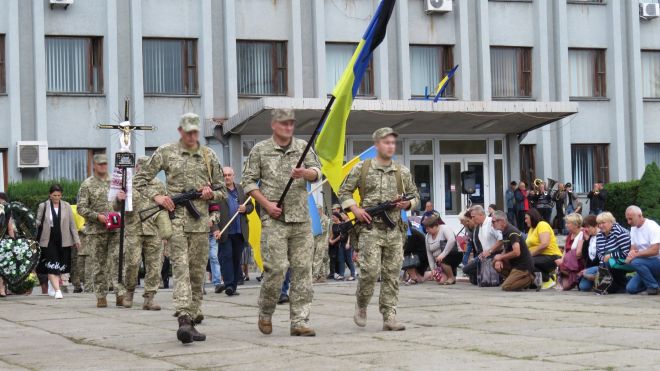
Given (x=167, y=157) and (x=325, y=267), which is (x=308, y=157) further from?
(x=325, y=267)

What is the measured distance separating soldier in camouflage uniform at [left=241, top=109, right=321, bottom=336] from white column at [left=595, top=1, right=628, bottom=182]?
96.5ft

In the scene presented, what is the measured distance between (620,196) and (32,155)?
1709 cm

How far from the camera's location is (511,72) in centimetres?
3784

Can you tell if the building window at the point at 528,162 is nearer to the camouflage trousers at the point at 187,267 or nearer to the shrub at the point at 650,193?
the shrub at the point at 650,193

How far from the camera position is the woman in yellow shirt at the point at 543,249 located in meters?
18.2

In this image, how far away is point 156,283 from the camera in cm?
1470

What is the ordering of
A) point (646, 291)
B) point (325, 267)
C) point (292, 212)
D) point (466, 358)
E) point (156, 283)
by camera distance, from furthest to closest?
point (325, 267) < point (646, 291) < point (156, 283) < point (292, 212) < point (466, 358)

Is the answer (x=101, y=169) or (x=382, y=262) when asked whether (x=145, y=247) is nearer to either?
(x=101, y=169)

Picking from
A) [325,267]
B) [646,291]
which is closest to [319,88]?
[325,267]

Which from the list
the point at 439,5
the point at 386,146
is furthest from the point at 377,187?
the point at 439,5

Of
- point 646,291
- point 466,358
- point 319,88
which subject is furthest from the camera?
point 319,88

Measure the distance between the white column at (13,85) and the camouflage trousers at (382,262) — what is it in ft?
73.0

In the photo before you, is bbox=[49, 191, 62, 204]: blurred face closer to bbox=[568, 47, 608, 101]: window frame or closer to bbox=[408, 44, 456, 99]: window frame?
bbox=[408, 44, 456, 99]: window frame

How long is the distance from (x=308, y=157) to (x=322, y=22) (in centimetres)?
2464
